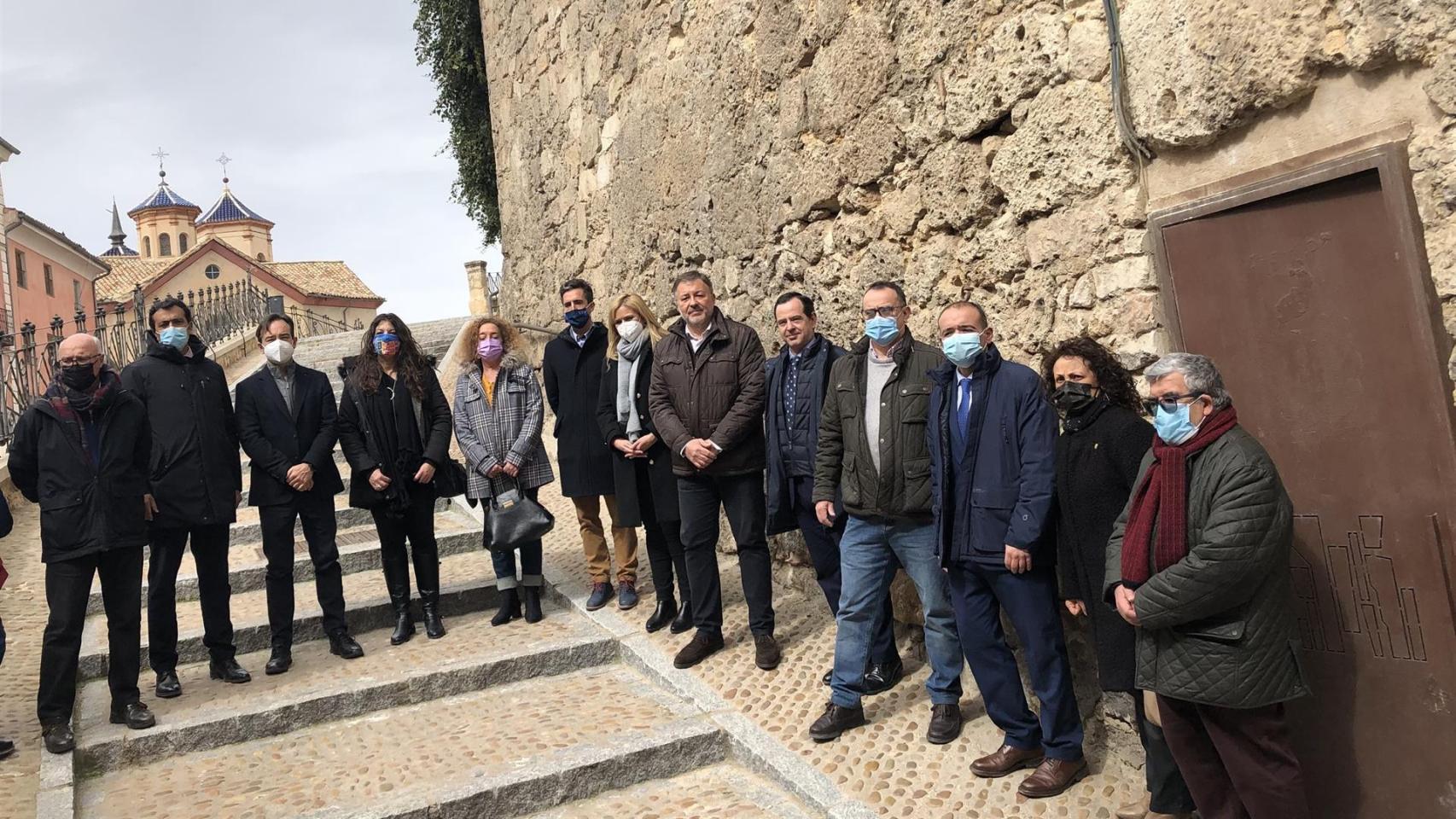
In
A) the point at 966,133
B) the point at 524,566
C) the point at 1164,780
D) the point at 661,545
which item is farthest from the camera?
the point at 524,566

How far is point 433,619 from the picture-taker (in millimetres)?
5422

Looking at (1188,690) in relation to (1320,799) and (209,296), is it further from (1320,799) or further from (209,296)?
(209,296)

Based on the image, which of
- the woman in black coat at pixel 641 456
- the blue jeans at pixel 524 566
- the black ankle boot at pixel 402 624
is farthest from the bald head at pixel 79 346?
the woman in black coat at pixel 641 456

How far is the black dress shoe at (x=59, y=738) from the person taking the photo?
409cm

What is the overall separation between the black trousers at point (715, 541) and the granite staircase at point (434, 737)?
35 cm

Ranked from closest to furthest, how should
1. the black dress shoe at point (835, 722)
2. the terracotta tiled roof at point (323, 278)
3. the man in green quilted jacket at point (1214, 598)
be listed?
the man in green quilted jacket at point (1214, 598)
the black dress shoe at point (835, 722)
the terracotta tiled roof at point (323, 278)

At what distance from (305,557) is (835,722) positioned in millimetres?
3971

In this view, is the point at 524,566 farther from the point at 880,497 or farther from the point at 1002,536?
the point at 1002,536

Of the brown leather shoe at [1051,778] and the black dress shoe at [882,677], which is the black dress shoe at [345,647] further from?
the brown leather shoe at [1051,778]

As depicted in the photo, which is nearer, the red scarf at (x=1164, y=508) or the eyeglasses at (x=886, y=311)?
the red scarf at (x=1164, y=508)

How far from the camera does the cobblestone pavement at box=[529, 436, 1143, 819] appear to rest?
3.37m

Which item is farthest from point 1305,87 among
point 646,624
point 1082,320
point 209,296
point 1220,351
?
point 209,296

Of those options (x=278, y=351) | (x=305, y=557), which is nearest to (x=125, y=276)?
(x=305, y=557)

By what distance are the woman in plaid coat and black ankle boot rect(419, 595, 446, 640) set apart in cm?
30
